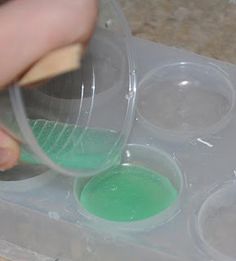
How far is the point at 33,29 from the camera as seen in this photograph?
551 mm

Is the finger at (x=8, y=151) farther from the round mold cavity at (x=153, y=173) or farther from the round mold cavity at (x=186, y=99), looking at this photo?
the round mold cavity at (x=186, y=99)

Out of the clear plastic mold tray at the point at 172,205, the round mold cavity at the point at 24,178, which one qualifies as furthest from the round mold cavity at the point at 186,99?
the round mold cavity at the point at 24,178

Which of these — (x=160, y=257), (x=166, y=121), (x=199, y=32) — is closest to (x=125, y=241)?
(x=160, y=257)

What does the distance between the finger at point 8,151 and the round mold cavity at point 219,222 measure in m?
0.20

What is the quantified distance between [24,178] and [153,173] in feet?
0.48

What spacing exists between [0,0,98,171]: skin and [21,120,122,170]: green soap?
13 centimetres

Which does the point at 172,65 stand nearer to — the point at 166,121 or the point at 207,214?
the point at 166,121

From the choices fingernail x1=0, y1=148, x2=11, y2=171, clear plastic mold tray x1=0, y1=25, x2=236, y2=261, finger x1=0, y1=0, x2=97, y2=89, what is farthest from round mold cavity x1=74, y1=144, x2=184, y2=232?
finger x1=0, y1=0, x2=97, y2=89

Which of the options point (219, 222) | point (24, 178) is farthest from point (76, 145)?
point (219, 222)

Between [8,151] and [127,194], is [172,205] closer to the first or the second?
[127,194]

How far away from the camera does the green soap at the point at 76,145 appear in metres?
0.70

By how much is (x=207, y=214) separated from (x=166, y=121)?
143mm

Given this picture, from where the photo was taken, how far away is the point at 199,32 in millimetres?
966


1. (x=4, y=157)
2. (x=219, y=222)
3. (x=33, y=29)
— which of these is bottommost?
(x=219, y=222)
